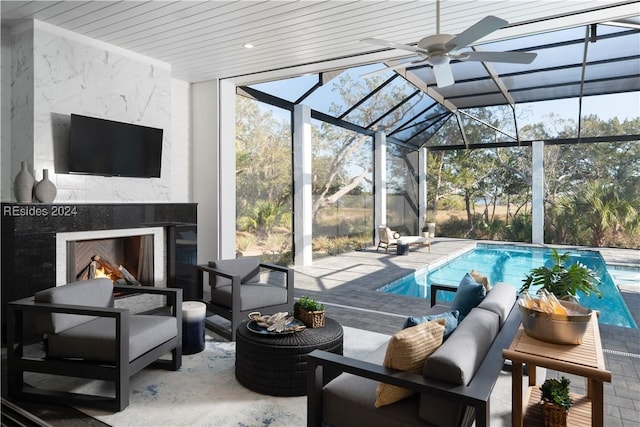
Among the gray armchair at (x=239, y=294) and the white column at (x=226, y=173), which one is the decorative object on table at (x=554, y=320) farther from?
the white column at (x=226, y=173)

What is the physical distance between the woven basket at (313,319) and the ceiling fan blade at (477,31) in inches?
86.7

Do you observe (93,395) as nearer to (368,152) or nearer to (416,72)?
(416,72)

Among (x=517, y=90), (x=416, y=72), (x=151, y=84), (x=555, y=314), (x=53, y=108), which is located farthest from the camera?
(x=517, y=90)

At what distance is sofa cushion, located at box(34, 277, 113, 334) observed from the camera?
2.54 meters

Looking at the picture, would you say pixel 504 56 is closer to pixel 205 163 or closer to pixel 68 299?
pixel 68 299

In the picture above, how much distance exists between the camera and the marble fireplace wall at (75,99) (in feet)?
12.1

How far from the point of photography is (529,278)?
239 cm

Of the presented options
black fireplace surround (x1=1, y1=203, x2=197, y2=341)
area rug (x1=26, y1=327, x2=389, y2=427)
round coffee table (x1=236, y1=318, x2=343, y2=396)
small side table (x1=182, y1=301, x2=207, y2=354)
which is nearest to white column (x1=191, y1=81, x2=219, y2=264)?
black fireplace surround (x1=1, y1=203, x2=197, y2=341)

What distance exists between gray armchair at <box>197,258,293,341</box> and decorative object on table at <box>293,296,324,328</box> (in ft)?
2.89

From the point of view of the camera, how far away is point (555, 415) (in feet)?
6.63

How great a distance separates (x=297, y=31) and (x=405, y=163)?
9.53 meters

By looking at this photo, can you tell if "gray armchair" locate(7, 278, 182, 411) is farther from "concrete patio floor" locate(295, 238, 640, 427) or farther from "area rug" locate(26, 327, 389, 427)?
"concrete patio floor" locate(295, 238, 640, 427)

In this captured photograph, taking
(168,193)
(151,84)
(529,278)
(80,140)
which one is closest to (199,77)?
(151,84)

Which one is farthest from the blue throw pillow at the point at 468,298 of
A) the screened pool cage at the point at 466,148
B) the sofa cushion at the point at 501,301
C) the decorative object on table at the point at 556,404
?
the screened pool cage at the point at 466,148
